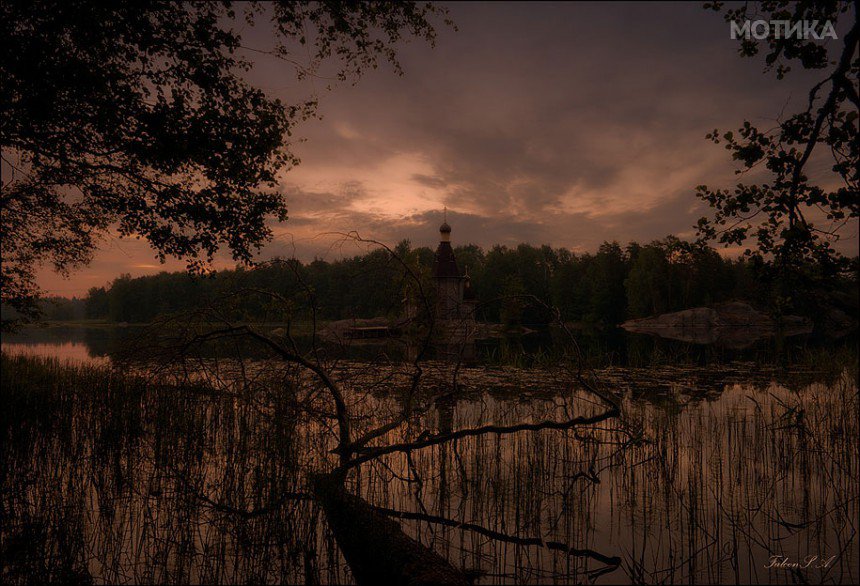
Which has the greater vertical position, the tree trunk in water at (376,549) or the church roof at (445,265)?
the church roof at (445,265)

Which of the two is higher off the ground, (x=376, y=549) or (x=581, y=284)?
(x=581, y=284)

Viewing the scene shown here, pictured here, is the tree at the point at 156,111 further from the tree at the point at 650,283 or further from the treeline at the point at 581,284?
the tree at the point at 650,283

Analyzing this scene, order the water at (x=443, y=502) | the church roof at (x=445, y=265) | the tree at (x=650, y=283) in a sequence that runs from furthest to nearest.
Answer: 1. the tree at (x=650, y=283)
2. the church roof at (x=445, y=265)
3. the water at (x=443, y=502)

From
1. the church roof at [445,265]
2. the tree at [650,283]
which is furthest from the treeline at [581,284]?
the church roof at [445,265]

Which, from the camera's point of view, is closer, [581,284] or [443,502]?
[443,502]

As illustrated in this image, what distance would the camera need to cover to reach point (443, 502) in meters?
6.06

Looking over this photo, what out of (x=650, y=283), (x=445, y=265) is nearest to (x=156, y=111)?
(x=445, y=265)

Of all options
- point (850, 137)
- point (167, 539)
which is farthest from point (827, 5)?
point (167, 539)

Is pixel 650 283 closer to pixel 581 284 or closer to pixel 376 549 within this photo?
pixel 581 284

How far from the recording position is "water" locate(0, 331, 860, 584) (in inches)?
177

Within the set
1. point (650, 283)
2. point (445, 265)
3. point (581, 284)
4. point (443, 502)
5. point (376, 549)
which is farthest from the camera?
point (581, 284)

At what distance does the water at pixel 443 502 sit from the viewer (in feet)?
14.7

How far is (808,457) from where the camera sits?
7.25 m

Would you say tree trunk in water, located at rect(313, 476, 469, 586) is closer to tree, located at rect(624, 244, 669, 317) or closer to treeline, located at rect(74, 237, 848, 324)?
treeline, located at rect(74, 237, 848, 324)
